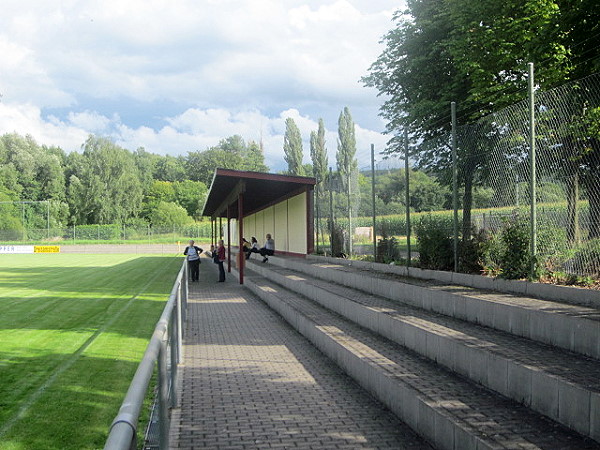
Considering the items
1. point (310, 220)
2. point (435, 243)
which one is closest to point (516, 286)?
point (435, 243)

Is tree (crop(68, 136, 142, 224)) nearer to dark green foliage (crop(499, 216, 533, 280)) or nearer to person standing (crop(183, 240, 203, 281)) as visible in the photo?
person standing (crop(183, 240, 203, 281))

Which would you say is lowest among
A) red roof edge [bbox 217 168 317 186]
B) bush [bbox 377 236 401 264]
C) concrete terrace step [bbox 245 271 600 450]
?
concrete terrace step [bbox 245 271 600 450]

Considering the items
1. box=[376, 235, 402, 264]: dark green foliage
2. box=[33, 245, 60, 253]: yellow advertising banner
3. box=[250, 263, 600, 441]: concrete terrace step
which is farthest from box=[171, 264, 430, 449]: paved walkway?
box=[33, 245, 60, 253]: yellow advertising banner

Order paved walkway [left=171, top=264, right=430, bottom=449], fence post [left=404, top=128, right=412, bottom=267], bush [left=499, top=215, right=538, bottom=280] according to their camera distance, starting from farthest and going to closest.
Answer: fence post [left=404, top=128, right=412, bottom=267] < bush [left=499, top=215, right=538, bottom=280] < paved walkway [left=171, top=264, right=430, bottom=449]

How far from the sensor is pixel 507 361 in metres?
4.46

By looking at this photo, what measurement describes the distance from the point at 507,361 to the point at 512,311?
1.65 meters

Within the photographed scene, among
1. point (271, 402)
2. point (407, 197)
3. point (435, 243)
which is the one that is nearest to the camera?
point (271, 402)

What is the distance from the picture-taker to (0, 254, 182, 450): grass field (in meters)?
5.49

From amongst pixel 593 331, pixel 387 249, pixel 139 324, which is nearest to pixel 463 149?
pixel 387 249

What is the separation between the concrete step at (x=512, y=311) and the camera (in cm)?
493

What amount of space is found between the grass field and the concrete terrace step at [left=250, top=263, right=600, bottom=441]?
3.29 meters

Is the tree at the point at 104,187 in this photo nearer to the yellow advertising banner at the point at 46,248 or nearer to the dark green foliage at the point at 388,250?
the yellow advertising banner at the point at 46,248

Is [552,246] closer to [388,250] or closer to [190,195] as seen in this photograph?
[388,250]

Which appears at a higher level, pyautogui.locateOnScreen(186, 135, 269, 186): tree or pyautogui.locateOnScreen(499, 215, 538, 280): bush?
pyautogui.locateOnScreen(186, 135, 269, 186): tree
